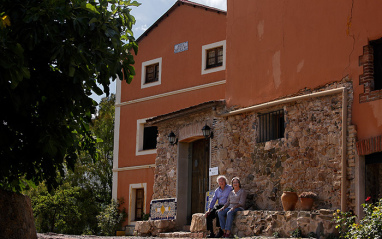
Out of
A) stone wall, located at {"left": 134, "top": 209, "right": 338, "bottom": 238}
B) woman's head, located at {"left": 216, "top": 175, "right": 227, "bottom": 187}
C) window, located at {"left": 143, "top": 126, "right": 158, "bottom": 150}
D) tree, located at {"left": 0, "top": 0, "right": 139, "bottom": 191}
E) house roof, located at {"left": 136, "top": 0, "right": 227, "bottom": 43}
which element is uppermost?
house roof, located at {"left": 136, "top": 0, "right": 227, "bottom": 43}

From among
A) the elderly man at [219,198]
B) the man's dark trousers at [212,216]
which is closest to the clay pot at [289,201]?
the elderly man at [219,198]

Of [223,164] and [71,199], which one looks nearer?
[223,164]

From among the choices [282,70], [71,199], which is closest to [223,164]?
[282,70]

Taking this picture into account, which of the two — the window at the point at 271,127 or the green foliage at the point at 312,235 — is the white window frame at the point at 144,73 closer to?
the window at the point at 271,127

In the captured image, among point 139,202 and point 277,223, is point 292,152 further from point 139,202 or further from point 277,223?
point 139,202

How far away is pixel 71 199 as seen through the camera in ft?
80.6

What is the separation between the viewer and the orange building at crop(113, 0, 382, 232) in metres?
11.1

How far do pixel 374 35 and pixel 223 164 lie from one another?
4982 millimetres

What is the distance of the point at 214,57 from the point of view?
21.5 m

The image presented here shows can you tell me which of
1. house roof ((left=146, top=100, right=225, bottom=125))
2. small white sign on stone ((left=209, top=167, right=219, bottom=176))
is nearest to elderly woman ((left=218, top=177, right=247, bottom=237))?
small white sign on stone ((left=209, top=167, right=219, bottom=176))

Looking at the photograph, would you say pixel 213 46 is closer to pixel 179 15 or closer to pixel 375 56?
pixel 179 15

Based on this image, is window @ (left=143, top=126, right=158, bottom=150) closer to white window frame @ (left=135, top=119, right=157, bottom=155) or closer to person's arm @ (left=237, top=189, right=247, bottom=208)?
white window frame @ (left=135, top=119, right=157, bottom=155)

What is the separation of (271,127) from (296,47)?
193cm

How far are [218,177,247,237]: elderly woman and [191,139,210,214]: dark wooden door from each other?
8.77 ft
